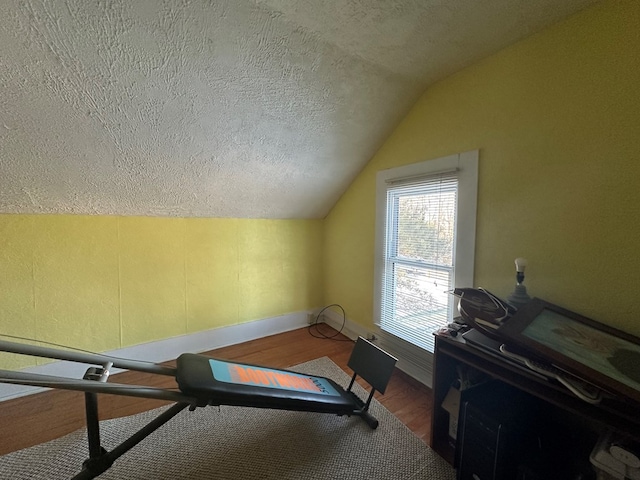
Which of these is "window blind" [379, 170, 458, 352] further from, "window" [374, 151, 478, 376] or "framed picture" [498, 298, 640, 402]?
"framed picture" [498, 298, 640, 402]

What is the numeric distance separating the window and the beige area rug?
0.78 meters

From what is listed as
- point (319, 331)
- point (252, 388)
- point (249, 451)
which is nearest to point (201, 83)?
point (252, 388)

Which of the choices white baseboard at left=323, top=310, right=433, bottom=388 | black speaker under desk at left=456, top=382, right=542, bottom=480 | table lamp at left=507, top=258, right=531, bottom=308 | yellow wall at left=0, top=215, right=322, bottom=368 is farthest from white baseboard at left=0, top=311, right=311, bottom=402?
table lamp at left=507, top=258, right=531, bottom=308

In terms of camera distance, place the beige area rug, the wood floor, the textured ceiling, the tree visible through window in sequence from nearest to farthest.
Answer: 1. the textured ceiling
2. the beige area rug
3. the wood floor
4. the tree visible through window

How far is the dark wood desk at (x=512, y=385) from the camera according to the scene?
85 cm

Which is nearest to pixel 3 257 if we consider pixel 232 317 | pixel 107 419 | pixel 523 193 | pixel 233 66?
pixel 107 419

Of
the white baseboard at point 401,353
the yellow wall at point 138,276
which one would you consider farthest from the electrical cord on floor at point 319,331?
the yellow wall at point 138,276

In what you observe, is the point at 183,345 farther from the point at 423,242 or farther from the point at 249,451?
the point at 423,242

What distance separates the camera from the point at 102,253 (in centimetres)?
213

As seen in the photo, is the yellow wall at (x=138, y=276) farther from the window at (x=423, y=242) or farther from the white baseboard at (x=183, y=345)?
the window at (x=423, y=242)

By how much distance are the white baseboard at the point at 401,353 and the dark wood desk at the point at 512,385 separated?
19.0 inches

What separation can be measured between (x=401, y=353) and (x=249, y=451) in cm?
133

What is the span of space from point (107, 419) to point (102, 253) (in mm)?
1197

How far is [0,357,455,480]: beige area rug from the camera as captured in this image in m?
1.30
